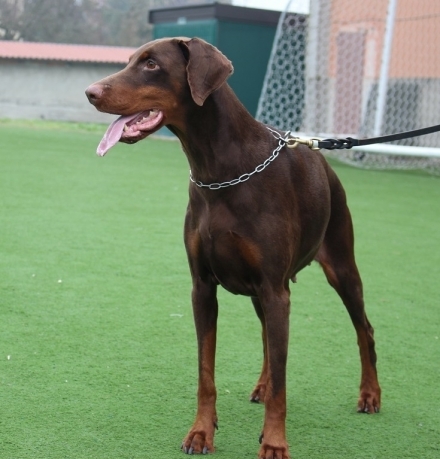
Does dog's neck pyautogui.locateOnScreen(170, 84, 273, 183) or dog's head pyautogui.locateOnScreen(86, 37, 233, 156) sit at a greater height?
dog's head pyautogui.locateOnScreen(86, 37, 233, 156)

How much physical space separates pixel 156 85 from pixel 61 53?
26.0 metres

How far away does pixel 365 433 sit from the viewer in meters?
3.33

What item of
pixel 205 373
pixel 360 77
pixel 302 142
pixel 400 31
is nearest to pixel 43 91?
pixel 360 77

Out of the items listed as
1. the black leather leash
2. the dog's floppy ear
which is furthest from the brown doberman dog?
the black leather leash

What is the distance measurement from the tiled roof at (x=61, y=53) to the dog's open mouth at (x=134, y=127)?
79.4ft

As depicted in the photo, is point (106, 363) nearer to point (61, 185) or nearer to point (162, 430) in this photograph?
point (162, 430)

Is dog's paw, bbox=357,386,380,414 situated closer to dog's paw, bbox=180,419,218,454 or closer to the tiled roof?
dog's paw, bbox=180,419,218,454

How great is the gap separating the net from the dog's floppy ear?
34.3 ft

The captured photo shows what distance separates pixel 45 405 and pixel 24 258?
253 cm

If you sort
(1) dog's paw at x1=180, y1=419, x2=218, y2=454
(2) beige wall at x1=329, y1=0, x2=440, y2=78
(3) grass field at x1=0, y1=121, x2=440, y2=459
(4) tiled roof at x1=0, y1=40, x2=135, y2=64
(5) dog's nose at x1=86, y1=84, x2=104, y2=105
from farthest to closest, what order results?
(4) tiled roof at x1=0, y1=40, x2=135, y2=64, (2) beige wall at x1=329, y1=0, x2=440, y2=78, (3) grass field at x1=0, y1=121, x2=440, y2=459, (1) dog's paw at x1=180, y1=419, x2=218, y2=454, (5) dog's nose at x1=86, y1=84, x2=104, y2=105

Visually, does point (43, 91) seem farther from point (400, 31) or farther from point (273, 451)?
point (273, 451)

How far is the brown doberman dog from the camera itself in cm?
276

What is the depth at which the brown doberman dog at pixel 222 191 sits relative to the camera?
2760 mm

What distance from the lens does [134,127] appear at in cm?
276
